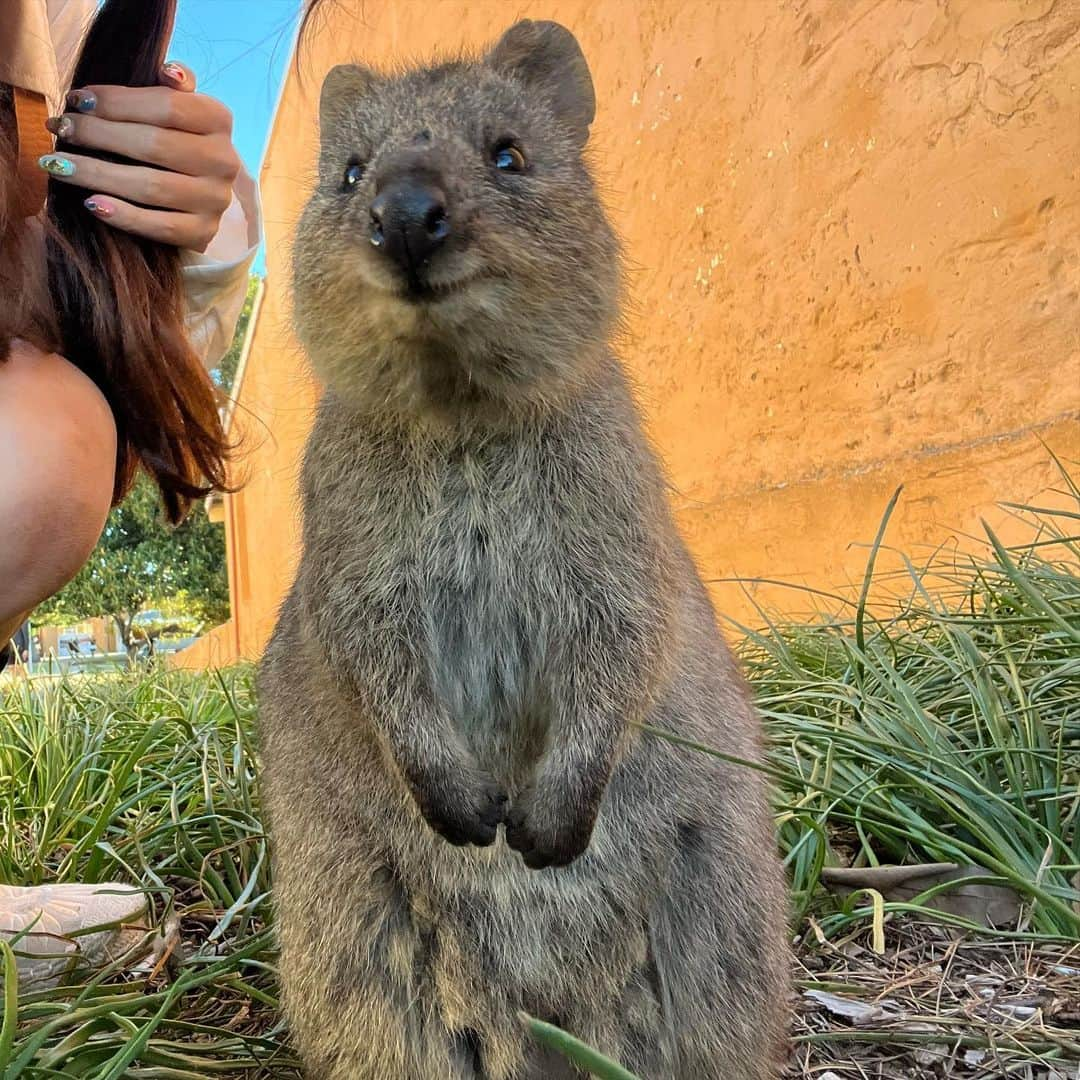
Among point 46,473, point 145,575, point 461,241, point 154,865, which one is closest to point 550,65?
point 461,241

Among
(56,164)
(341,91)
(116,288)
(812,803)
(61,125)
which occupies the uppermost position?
(61,125)

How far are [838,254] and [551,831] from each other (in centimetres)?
388

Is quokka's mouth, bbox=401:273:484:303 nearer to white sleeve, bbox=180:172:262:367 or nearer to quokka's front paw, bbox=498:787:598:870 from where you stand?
quokka's front paw, bbox=498:787:598:870

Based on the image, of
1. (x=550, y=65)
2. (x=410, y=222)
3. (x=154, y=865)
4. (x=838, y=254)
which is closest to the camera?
(x=410, y=222)

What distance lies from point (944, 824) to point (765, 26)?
426cm

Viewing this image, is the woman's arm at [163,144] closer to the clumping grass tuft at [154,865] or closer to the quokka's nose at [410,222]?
the quokka's nose at [410,222]

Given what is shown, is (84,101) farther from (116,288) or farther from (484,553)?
(484,553)

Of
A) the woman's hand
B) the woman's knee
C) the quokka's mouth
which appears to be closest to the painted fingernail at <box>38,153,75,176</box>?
the woman's hand

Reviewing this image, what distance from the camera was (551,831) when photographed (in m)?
1.55

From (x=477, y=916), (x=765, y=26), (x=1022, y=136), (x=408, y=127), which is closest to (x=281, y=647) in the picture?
(x=477, y=916)

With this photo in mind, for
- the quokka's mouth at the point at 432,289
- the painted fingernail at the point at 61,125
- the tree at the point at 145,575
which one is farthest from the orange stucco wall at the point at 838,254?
the tree at the point at 145,575

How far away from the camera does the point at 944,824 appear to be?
246 cm

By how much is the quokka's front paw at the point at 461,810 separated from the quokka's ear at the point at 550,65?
1.20m

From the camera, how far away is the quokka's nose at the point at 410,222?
1358 millimetres
